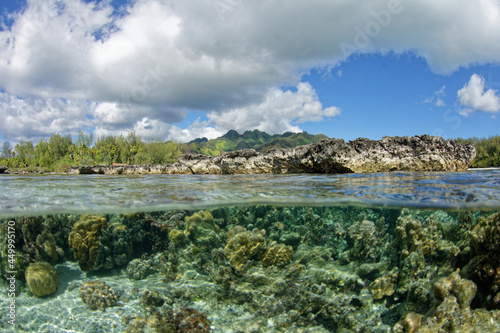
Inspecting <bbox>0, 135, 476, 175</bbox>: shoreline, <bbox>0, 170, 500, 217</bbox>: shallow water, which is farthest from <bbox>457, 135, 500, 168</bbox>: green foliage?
<bbox>0, 170, 500, 217</bbox>: shallow water

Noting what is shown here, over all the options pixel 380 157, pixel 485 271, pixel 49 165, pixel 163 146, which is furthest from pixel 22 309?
pixel 49 165

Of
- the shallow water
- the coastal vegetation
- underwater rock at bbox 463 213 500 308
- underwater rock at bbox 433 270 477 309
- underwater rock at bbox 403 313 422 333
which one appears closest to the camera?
underwater rock at bbox 403 313 422 333

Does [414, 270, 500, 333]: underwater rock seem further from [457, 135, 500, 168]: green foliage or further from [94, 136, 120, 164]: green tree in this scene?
[94, 136, 120, 164]: green tree

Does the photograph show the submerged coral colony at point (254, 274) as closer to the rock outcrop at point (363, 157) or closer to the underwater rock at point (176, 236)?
the underwater rock at point (176, 236)

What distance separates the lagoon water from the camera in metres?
4.93

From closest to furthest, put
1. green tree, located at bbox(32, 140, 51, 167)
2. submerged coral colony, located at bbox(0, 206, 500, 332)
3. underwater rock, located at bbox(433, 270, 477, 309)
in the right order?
underwater rock, located at bbox(433, 270, 477, 309), submerged coral colony, located at bbox(0, 206, 500, 332), green tree, located at bbox(32, 140, 51, 167)

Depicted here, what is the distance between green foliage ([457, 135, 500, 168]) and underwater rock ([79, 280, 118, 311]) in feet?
99.7

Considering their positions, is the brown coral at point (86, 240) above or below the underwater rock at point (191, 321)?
above

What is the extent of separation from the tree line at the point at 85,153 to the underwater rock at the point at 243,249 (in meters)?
48.1

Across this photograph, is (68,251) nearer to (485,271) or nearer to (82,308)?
(82,308)

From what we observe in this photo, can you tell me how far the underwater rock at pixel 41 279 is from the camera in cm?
536

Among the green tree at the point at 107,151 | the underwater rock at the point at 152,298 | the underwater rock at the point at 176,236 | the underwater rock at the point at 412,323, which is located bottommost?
the underwater rock at the point at 152,298

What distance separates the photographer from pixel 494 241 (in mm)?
4695

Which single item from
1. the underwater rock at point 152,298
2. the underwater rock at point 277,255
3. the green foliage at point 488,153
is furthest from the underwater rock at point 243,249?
the green foliage at point 488,153
